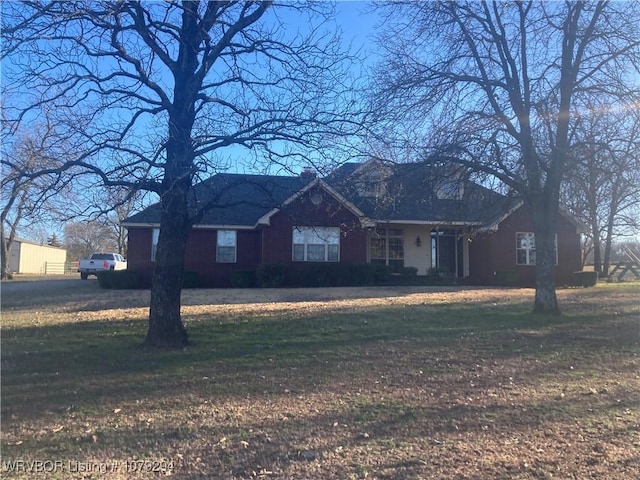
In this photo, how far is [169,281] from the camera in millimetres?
9438

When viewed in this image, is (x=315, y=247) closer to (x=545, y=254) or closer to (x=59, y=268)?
(x=545, y=254)

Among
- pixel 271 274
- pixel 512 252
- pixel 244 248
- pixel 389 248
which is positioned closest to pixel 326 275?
pixel 271 274

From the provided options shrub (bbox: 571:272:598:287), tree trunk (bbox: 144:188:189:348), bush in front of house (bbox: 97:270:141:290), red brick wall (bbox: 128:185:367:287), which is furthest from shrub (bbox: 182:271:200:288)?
shrub (bbox: 571:272:598:287)

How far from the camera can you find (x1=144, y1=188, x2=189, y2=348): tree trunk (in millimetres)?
9312

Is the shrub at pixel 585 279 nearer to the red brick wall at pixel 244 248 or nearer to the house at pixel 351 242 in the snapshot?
the house at pixel 351 242

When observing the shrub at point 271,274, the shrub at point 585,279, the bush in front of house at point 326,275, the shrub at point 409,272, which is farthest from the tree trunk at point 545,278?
the shrub at point 585,279

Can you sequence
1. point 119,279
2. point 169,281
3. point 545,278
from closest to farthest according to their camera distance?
point 169,281, point 545,278, point 119,279

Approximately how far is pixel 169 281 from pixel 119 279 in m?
14.0

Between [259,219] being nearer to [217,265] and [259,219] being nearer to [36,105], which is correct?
[217,265]

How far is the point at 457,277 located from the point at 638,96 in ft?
46.0

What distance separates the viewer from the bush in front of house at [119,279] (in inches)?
879

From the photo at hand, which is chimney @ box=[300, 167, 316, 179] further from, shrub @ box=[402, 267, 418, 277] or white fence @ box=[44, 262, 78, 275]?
white fence @ box=[44, 262, 78, 275]

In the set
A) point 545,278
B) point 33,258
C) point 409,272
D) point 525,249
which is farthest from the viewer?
point 33,258

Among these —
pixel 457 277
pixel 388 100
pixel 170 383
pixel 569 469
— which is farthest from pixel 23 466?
pixel 457 277
